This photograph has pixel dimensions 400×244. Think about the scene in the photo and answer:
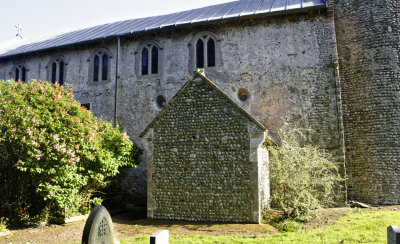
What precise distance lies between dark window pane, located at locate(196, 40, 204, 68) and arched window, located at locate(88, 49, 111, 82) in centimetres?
479

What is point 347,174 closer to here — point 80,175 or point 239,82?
point 239,82

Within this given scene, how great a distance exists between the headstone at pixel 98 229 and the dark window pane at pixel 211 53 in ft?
30.7

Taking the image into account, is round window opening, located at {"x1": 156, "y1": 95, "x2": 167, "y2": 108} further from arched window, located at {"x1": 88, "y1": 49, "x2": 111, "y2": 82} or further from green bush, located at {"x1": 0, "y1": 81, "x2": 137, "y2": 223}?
green bush, located at {"x1": 0, "y1": 81, "x2": 137, "y2": 223}

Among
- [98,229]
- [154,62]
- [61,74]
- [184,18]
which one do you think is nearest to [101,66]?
[61,74]

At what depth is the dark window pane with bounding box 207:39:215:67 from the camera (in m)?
13.6

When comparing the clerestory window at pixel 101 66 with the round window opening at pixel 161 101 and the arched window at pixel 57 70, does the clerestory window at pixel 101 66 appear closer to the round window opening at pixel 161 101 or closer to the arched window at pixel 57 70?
the arched window at pixel 57 70

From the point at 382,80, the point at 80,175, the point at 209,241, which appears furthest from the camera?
the point at 382,80

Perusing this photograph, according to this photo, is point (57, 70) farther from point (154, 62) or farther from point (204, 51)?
point (204, 51)

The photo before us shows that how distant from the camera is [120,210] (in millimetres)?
12297

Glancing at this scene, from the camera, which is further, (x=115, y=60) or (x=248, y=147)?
(x=115, y=60)

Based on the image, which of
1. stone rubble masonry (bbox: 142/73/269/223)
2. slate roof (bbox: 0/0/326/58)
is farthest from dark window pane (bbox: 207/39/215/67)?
stone rubble masonry (bbox: 142/73/269/223)

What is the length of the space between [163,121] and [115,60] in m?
6.50

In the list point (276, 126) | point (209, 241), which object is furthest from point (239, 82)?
point (209, 241)

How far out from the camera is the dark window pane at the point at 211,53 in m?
13.6
